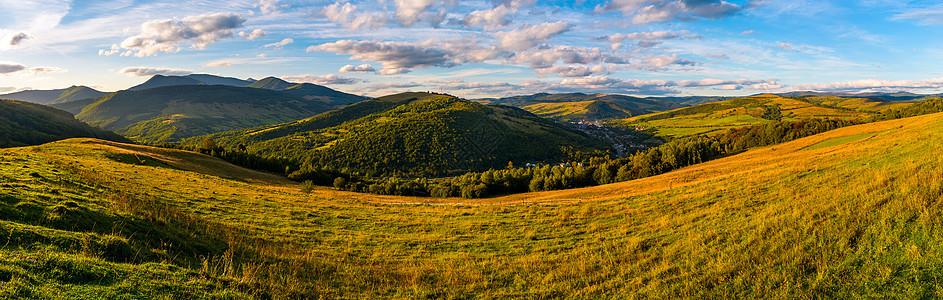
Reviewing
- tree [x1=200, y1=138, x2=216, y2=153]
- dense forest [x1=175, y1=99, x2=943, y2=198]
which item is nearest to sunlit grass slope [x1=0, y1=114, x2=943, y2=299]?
dense forest [x1=175, y1=99, x2=943, y2=198]

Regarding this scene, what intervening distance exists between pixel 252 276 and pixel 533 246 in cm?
1157

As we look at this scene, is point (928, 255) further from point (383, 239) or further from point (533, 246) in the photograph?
point (383, 239)

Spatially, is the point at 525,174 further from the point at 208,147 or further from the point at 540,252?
the point at 208,147

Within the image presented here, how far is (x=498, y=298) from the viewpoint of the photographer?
10773mm

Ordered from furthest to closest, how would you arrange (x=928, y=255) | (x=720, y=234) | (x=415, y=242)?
(x=415, y=242), (x=720, y=234), (x=928, y=255)

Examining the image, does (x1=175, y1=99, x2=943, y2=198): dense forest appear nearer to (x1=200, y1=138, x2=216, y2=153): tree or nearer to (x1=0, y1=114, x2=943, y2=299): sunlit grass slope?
(x1=200, y1=138, x2=216, y2=153): tree

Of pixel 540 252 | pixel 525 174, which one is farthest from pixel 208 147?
pixel 540 252

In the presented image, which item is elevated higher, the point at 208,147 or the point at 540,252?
the point at 208,147

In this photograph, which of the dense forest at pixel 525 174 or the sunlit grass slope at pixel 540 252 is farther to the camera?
the dense forest at pixel 525 174

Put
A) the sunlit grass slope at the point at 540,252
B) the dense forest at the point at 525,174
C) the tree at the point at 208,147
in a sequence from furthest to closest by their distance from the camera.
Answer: the tree at the point at 208,147
the dense forest at the point at 525,174
the sunlit grass slope at the point at 540,252

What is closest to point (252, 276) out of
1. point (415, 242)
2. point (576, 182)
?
point (415, 242)

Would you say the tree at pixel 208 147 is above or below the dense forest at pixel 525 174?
above

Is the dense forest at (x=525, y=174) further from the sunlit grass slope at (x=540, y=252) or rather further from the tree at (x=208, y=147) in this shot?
the sunlit grass slope at (x=540, y=252)

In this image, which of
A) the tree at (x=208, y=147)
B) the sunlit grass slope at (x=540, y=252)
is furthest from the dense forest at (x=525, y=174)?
the sunlit grass slope at (x=540, y=252)
